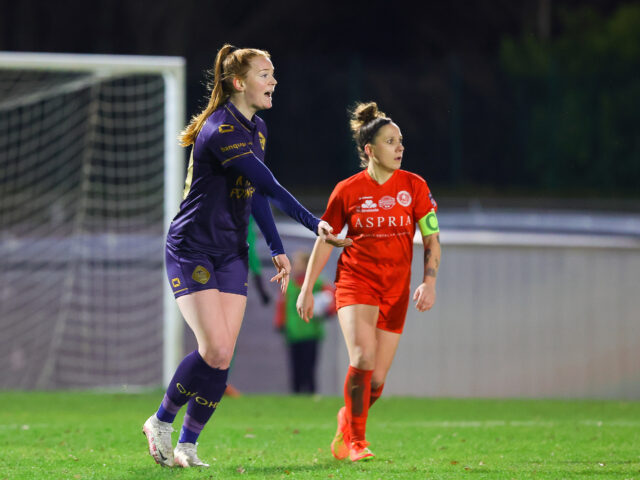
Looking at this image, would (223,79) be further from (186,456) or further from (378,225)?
(186,456)

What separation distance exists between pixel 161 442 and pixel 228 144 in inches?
63.7

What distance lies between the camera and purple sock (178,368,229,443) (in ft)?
17.8

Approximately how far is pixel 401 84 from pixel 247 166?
2206 centimetres

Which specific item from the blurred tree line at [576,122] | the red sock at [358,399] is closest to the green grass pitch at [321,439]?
the red sock at [358,399]

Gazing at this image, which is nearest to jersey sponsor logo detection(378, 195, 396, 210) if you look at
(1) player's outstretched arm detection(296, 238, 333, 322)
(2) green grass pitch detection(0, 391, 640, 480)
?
(1) player's outstretched arm detection(296, 238, 333, 322)

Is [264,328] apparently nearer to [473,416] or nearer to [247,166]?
[473,416]

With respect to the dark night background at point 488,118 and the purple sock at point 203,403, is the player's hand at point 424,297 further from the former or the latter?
the dark night background at point 488,118

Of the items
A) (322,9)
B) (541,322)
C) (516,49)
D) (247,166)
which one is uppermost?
(322,9)

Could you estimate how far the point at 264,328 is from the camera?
44.6 feet

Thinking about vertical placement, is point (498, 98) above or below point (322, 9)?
below

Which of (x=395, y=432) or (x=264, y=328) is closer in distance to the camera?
(x=395, y=432)

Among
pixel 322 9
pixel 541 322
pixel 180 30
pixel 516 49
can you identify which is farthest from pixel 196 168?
pixel 322 9

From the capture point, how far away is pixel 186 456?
547cm

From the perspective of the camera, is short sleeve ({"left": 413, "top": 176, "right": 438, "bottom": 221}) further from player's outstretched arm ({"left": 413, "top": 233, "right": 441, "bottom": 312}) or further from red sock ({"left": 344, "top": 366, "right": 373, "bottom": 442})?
red sock ({"left": 344, "top": 366, "right": 373, "bottom": 442})
